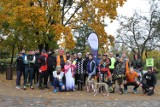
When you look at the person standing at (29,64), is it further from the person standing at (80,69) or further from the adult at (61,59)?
the person standing at (80,69)

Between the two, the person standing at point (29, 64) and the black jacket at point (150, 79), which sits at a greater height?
the person standing at point (29, 64)

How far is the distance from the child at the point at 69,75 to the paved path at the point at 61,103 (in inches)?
128

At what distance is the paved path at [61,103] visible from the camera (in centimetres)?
1112

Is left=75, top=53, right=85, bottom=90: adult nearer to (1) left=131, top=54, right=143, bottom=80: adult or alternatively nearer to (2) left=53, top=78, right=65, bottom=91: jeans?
(2) left=53, top=78, right=65, bottom=91: jeans

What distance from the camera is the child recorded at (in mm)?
15301

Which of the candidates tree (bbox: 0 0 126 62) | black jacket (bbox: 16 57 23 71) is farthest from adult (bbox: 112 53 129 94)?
tree (bbox: 0 0 126 62)

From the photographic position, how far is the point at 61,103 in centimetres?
1145

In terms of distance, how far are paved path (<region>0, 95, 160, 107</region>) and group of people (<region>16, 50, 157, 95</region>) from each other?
8.97ft

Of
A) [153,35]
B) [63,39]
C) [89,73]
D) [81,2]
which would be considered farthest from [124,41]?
[89,73]

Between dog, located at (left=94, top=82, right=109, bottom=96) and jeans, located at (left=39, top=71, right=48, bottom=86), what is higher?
jeans, located at (left=39, top=71, right=48, bottom=86)

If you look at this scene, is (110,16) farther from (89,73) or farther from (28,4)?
(89,73)

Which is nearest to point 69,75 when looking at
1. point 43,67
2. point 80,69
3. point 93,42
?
point 80,69

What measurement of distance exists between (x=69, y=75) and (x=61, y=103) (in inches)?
158

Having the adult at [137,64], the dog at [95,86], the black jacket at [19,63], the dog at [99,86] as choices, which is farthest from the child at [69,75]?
the adult at [137,64]
